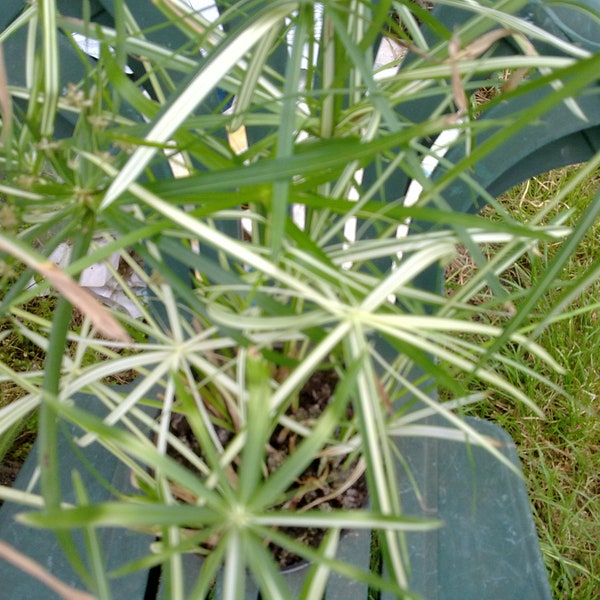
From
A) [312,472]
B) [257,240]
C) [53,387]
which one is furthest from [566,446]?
[53,387]

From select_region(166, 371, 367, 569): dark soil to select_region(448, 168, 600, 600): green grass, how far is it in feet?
1.49

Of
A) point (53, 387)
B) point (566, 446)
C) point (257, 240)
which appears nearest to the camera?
point (53, 387)

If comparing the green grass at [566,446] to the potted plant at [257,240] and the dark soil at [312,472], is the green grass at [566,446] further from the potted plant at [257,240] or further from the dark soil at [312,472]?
the potted plant at [257,240]

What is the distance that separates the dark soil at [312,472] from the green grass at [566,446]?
0.46 m

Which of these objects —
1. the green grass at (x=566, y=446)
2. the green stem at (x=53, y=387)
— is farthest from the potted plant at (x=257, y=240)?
the green grass at (x=566, y=446)

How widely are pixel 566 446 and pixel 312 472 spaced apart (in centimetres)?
62

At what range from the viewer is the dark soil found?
56cm

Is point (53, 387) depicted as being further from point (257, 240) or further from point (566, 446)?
point (566, 446)

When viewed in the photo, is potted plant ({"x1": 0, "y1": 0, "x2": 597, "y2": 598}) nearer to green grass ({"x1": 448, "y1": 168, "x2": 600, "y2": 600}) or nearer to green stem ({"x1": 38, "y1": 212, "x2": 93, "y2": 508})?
green stem ({"x1": 38, "y1": 212, "x2": 93, "y2": 508})

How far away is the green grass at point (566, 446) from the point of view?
97 centimetres

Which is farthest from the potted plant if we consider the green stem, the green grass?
the green grass

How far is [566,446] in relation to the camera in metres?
1.05

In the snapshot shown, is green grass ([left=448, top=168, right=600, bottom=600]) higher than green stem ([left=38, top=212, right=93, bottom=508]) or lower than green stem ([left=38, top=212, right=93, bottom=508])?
lower

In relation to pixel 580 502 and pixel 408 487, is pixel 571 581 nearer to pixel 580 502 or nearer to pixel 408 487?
pixel 580 502
